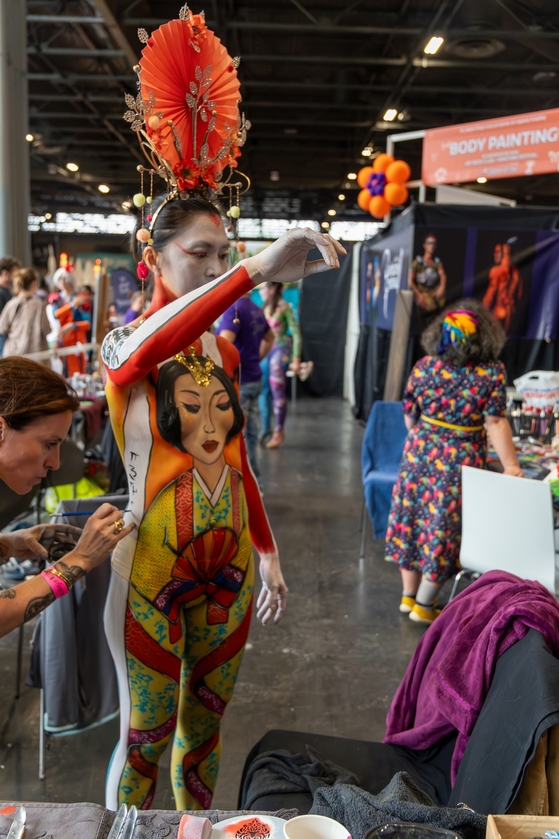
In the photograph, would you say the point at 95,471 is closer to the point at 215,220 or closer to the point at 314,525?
the point at 314,525

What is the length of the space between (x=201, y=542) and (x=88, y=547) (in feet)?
0.83

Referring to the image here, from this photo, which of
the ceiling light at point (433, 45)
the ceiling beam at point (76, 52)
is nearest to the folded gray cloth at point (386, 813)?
the ceiling light at point (433, 45)

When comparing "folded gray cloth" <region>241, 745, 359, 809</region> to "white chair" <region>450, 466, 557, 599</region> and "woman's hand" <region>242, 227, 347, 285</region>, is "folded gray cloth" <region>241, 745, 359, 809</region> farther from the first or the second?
"white chair" <region>450, 466, 557, 599</region>

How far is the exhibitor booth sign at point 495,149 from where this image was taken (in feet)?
18.2

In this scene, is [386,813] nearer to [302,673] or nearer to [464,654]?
A: [464,654]

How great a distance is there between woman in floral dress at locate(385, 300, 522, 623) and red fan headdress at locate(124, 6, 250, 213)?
1.78 meters

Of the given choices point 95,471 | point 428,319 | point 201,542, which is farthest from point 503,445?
point 428,319

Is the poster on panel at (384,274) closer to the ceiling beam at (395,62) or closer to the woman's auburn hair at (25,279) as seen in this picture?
the ceiling beam at (395,62)

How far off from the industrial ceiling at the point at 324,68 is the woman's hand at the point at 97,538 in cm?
630

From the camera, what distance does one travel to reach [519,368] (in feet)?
20.5

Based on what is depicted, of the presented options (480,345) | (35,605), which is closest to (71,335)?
(480,345)

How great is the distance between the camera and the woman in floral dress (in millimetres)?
3047

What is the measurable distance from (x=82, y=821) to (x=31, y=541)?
24.9 inches

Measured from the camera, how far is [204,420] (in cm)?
146
